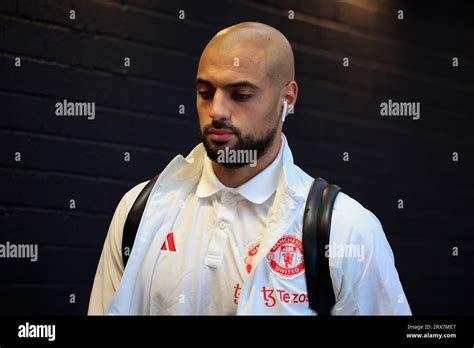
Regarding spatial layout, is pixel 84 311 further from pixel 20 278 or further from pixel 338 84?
pixel 338 84

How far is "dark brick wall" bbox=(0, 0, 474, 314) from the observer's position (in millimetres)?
3422

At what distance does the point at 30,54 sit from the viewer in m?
3.41

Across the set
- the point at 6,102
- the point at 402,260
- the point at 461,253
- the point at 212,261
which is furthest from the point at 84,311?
the point at 461,253

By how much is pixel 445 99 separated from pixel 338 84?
0.64 meters
